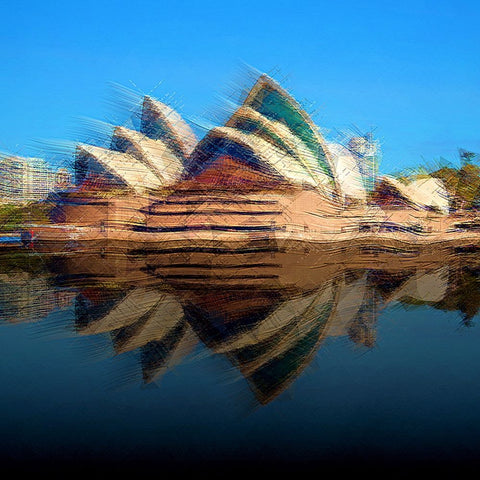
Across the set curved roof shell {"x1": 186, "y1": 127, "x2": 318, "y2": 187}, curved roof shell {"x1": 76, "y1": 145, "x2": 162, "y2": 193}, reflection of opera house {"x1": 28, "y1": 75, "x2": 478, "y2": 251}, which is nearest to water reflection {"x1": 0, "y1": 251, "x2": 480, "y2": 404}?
reflection of opera house {"x1": 28, "y1": 75, "x2": 478, "y2": 251}

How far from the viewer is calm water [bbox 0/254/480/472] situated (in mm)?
2656

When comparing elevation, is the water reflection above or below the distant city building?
below

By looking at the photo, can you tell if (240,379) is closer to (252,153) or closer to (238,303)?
(238,303)

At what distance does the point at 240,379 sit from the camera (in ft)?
11.9

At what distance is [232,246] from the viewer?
1716 centimetres

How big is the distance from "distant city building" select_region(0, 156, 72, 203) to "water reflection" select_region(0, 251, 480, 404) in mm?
6448

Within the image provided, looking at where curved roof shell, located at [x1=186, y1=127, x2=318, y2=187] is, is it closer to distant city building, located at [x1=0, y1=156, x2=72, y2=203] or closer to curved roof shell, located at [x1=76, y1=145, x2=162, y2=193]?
curved roof shell, located at [x1=76, y1=145, x2=162, y2=193]

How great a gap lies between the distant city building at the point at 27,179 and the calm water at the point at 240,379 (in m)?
12.0

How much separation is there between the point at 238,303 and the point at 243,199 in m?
10.8

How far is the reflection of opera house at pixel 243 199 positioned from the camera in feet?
56.9

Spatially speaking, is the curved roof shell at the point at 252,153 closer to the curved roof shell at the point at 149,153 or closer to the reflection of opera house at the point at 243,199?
the reflection of opera house at the point at 243,199

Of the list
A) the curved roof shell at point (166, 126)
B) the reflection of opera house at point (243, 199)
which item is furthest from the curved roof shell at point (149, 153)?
the curved roof shell at point (166, 126)

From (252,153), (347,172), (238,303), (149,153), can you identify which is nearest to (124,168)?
(149,153)

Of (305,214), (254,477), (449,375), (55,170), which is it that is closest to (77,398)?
(254,477)
